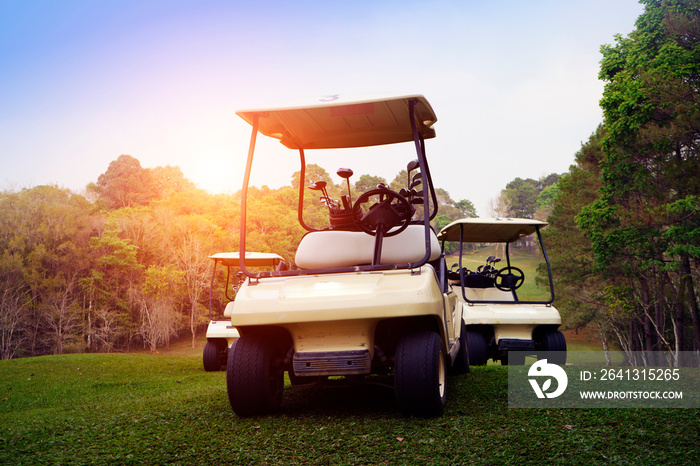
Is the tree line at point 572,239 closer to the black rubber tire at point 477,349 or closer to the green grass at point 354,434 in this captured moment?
the black rubber tire at point 477,349

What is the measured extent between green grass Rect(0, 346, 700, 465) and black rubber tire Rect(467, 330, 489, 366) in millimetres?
2998

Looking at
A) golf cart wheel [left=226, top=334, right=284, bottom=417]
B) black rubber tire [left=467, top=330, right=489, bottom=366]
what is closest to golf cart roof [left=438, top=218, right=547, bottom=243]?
black rubber tire [left=467, top=330, right=489, bottom=366]

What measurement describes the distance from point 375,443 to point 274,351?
118 centimetres

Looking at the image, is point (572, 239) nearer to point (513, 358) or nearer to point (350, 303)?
point (513, 358)

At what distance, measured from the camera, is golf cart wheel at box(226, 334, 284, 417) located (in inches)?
158

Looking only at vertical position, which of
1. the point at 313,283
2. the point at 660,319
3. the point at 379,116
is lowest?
the point at 660,319

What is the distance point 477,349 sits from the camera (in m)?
8.30

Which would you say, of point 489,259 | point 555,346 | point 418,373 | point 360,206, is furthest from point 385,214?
point 489,259

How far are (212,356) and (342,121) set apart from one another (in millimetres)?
7937

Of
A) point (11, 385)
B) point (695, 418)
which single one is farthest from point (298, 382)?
point (11, 385)

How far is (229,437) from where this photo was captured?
3637 mm

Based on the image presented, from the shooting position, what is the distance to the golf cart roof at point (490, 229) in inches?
337

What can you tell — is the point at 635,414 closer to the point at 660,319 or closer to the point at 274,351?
the point at 274,351

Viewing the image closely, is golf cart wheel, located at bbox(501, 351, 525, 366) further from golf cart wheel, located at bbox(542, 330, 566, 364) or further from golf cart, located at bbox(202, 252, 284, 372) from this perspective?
golf cart, located at bbox(202, 252, 284, 372)
